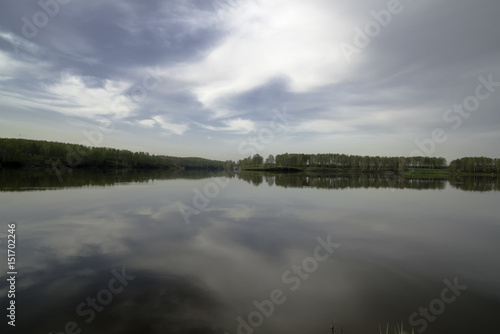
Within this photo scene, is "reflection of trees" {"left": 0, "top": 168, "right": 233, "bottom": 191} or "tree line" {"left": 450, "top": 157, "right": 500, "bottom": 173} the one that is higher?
"tree line" {"left": 450, "top": 157, "right": 500, "bottom": 173}

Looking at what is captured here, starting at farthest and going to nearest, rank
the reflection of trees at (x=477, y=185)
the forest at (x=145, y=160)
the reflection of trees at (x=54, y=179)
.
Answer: the forest at (x=145, y=160)
the reflection of trees at (x=477, y=185)
the reflection of trees at (x=54, y=179)

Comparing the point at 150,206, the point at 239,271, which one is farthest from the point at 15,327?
the point at 150,206

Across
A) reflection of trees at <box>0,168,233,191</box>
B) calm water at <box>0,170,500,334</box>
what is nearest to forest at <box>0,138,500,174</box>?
reflection of trees at <box>0,168,233,191</box>

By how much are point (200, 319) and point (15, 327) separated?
4.11 m

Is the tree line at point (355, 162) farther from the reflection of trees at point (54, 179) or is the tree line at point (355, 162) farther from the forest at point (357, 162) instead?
the reflection of trees at point (54, 179)

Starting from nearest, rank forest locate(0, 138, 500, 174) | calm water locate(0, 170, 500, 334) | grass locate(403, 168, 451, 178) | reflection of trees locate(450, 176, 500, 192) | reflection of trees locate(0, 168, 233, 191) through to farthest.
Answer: calm water locate(0, 170, 500, 334) < reflection of trees locate(0, 168, 233, 191) < reflection of trees locate(450, 176, 500, 192) < forest locate(0, 138, 500, 174) < grass locate(403, 168, 451, 178)

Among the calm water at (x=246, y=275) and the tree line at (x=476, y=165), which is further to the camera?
the tree line at (x=476, y=165)

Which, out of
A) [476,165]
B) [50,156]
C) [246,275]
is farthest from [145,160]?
[476,165]

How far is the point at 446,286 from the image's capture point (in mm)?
8383

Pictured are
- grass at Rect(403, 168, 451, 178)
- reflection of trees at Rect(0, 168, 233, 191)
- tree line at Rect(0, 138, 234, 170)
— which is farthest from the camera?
grass at Rect(403, 168, 451, 178)

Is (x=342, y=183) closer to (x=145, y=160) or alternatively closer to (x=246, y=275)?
(x=246, y=275)

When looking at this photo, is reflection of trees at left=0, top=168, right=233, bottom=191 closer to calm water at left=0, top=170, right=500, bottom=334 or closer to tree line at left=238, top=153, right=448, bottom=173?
calm water at left=0, top=170, right=500, bottom=334

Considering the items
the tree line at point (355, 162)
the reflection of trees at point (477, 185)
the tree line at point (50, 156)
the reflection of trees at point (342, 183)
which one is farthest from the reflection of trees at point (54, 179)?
the tree line at point (355, 162)

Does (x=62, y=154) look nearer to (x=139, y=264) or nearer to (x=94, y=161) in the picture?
(x=94, y=161)
